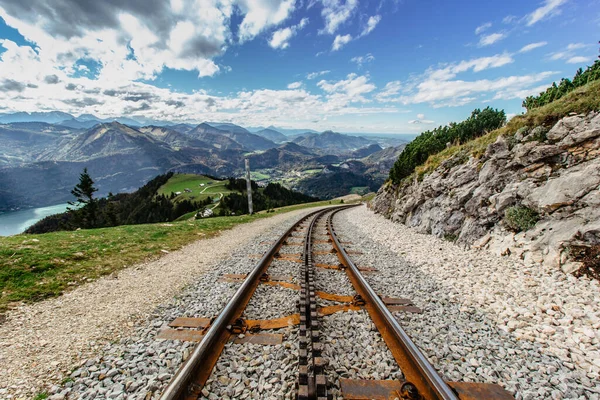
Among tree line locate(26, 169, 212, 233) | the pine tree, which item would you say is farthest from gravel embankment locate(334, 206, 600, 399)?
tree line locate(26, 169, 212, 233)

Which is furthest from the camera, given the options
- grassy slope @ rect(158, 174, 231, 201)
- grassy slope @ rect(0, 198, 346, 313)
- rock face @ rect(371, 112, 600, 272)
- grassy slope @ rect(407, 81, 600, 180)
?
grassy slope @ rect(158, 174, 231, 201)

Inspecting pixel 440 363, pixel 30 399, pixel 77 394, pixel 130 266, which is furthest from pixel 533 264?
pixel 130 266

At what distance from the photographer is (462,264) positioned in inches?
355

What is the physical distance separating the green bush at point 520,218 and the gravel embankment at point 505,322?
4.63 ft

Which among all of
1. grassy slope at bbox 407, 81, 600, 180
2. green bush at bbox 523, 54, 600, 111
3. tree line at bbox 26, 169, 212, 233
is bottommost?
tree line at bbox 26, 169, 212, 233

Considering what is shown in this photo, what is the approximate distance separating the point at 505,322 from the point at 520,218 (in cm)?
542

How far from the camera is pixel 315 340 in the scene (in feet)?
13.8

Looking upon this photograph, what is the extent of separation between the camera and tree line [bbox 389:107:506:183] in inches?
862

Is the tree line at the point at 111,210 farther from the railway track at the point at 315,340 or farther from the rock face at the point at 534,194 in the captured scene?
the rock face at the point at 534,194

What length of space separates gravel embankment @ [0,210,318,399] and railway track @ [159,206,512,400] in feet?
1.60

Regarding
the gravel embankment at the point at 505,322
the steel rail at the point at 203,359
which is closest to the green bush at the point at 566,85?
the gravel embankment at the point at 505,322

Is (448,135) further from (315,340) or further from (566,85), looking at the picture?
(315,340)

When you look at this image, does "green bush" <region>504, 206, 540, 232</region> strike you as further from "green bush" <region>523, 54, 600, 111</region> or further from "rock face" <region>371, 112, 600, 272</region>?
"green bush" <region>523, 54, 600, 111</region>

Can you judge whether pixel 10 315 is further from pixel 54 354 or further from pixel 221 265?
pixel 221 265
